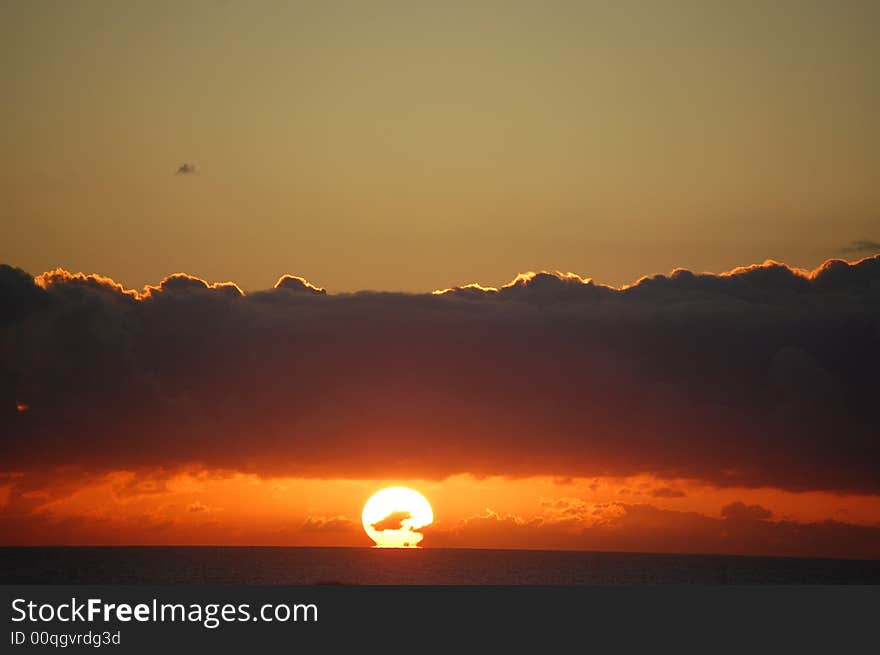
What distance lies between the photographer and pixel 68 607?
9669 cm

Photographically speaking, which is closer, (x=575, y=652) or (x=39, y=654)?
(x=39, y=654)

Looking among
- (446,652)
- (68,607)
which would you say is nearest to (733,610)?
(446,652)

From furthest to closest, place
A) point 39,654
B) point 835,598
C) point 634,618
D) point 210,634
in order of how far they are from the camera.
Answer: point 835,598
point 634,618
point 210,634
point 39,654

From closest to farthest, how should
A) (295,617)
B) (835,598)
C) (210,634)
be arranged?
1. (210,634)
2. (295,617)
3. (835,598)

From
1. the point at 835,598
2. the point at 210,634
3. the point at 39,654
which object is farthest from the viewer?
the point at 835,598

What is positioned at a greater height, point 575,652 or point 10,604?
point 10,604

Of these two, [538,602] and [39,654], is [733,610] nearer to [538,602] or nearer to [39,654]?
[538,602]

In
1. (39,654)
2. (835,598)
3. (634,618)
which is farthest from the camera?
(835,598)

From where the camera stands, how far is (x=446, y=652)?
93.9m

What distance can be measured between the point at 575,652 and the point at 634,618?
17.3 metres

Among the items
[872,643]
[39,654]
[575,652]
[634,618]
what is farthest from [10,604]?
[872,643]

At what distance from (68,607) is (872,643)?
68.1m

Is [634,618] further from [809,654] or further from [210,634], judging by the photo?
[210,634]

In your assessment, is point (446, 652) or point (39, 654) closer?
point (39, 654)
